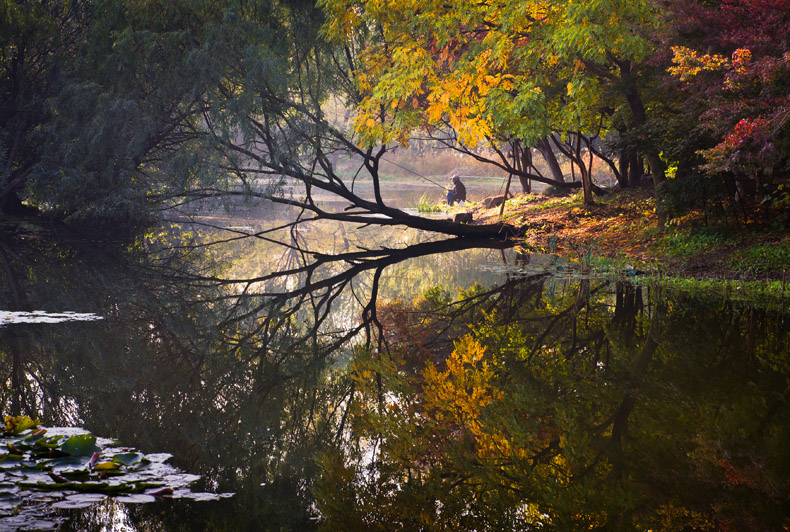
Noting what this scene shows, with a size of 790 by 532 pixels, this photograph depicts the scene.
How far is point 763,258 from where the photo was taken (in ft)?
36.7

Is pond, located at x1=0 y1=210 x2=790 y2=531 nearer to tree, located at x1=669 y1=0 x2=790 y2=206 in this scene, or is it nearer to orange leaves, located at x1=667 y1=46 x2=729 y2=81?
tree, located at x1=669 y1=0 x2=790 y2=206

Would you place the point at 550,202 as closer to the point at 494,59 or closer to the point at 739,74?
the point at 494,59

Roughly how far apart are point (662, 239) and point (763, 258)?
2976mm

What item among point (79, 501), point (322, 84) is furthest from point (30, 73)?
point (79, 501)

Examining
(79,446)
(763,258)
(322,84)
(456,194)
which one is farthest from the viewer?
(456,194)

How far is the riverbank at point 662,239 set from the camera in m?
11.3

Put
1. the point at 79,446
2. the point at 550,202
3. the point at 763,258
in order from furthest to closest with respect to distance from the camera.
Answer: the point at 550,202
the point at 763,258
the point at 79,446

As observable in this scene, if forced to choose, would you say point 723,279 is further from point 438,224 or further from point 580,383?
point 438,224

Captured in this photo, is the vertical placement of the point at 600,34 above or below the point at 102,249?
above

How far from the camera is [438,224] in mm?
18531

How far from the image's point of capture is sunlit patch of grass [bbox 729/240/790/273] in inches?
427

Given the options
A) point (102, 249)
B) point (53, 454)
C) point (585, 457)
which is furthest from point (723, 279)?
point (102, 249)

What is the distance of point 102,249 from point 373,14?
848cm

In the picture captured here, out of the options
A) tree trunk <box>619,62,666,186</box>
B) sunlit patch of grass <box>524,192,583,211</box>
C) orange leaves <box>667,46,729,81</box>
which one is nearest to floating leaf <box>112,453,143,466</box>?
orange leaves <box>667,46,729,81</box>
